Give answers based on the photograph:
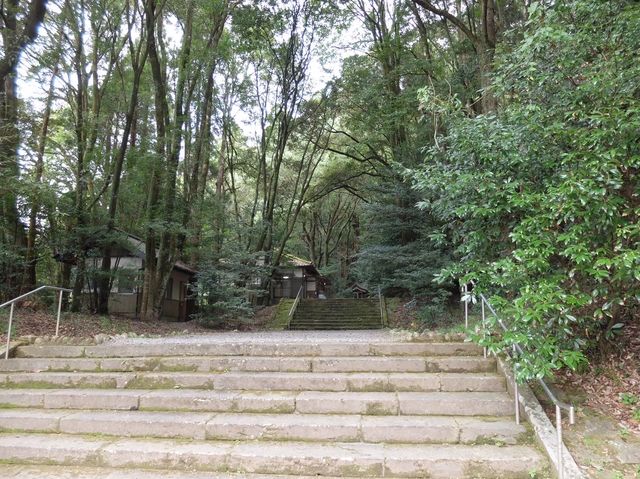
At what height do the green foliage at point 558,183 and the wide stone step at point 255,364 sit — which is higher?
the green foliage at point 558,183

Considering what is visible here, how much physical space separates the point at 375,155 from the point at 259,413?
1624 cm

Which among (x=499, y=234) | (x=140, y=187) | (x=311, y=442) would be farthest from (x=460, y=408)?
(x=140, y=187)

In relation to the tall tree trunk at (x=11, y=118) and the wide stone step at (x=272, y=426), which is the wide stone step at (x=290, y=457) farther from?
the tall tree trunk at (x=11, y=118)

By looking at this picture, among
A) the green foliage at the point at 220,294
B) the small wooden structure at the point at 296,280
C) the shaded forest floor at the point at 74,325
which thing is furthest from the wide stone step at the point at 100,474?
the small wooden structure at the point at 296,280

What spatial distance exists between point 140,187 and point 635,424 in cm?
1409

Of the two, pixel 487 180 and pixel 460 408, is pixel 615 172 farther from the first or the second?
pixel 460 408

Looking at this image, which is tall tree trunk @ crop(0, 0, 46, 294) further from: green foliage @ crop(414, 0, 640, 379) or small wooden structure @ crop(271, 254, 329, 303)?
small wooden structure @ crop(271, 254, 329, 303)

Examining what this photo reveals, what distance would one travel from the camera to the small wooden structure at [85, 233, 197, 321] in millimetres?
12414

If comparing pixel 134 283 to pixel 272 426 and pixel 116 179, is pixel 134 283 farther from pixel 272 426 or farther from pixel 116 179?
pixel 272 426

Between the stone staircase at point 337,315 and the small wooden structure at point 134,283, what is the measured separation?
4.37 m

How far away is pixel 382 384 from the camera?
4.67 m

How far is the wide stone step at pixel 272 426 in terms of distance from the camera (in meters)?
3.77

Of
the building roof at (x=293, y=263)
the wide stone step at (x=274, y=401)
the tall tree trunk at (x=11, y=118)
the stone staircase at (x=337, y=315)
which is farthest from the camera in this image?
the building roof at (x=293, y=263)

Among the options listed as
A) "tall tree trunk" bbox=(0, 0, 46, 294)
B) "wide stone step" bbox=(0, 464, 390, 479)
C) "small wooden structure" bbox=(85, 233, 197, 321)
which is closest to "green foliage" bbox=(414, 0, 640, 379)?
"wide stone step" bbox=(0, 464, 390, 479)
